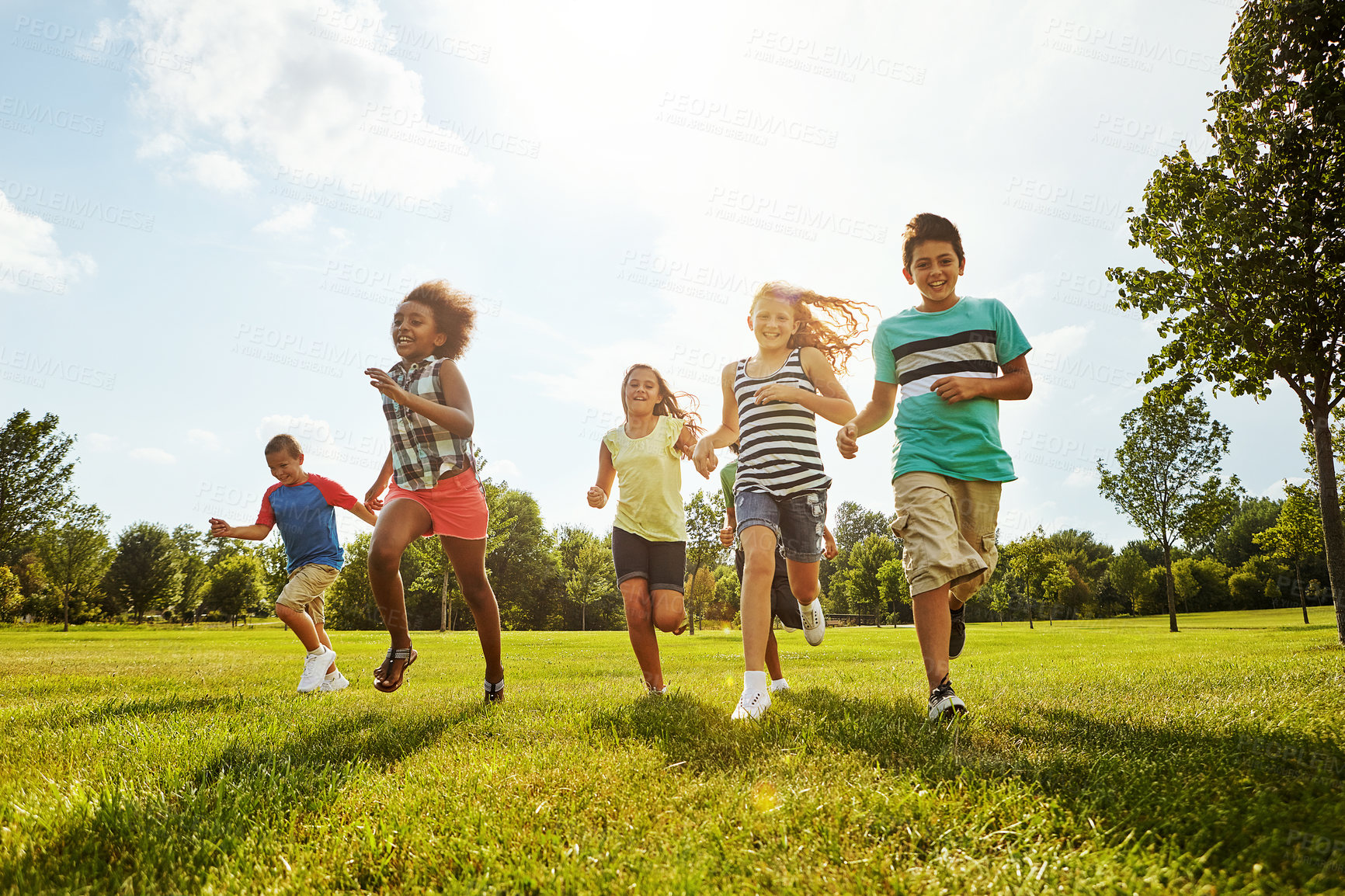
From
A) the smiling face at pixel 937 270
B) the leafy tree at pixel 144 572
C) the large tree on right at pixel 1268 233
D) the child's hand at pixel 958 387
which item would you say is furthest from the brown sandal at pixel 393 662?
the leafy tree at pixel 144 572

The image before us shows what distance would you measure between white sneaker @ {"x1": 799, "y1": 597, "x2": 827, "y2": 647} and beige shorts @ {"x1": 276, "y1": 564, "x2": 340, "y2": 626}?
4.39 meters

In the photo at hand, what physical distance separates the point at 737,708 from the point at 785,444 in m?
1.80

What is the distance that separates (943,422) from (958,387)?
29 cm

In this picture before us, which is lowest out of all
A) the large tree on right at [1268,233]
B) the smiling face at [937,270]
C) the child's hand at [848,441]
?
the child's hand at [848,441]

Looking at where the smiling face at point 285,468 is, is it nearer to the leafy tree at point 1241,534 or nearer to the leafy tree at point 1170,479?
the leafy tree at point 1170,479

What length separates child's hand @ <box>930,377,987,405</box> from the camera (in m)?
3.69

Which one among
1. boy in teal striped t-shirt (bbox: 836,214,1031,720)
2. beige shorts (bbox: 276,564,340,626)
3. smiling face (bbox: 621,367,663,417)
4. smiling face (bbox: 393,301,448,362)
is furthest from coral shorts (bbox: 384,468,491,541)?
boy in teal striped t-shirt (bbox: 836,214,1031,720)

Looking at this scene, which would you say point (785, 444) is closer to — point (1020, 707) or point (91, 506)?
point (1020, 707)

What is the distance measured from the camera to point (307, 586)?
259 inches

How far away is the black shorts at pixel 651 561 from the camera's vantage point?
16.8 feet

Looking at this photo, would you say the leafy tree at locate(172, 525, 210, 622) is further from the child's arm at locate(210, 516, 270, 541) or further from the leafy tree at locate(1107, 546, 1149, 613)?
the leafy tree at locate(1107, 546, 1149, 613)

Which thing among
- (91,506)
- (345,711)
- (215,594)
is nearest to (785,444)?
(345,711)

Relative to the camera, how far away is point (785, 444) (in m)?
4.68

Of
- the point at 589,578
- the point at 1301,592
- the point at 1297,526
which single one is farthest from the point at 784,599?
the point at 1301,592
